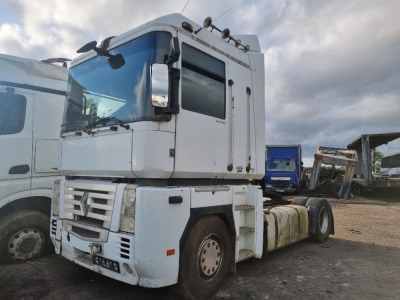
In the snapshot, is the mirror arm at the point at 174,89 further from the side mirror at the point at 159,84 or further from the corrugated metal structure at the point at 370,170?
the corrugated metal structure at the point at 370,170

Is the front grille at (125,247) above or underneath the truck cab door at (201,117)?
underneath

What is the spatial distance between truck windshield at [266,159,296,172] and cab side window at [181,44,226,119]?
15.6 m

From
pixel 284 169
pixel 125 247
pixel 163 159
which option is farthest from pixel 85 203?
pixel 284 169

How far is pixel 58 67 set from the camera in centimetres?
592

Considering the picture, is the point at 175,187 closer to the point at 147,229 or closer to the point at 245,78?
the point at 147,229

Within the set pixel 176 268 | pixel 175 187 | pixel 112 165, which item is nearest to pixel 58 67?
pixel 112 165

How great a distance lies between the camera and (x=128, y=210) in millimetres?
3312

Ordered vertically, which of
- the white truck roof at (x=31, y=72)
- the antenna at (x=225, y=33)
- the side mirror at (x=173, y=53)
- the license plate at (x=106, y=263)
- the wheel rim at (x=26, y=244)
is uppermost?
the antenna at (x=225, y=33)

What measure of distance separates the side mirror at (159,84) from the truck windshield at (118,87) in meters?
0.15

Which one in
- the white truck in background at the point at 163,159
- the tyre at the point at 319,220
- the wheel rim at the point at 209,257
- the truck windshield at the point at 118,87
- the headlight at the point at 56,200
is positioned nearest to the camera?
the white truck in background at the point at 163,159

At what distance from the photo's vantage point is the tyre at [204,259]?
3.53 metres

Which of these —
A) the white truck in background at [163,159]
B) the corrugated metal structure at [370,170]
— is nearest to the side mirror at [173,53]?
the white truck in background at [163,159]

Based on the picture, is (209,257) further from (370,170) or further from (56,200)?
(370,170)

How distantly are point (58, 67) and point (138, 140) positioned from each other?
3.47 metres
